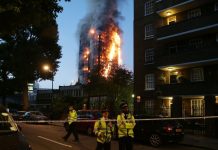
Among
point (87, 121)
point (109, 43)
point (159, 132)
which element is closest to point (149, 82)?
point (87, 121)

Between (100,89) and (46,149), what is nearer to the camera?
(46,149)

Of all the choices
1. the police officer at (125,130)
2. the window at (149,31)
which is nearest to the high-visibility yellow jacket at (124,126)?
the police officer at (125,130)

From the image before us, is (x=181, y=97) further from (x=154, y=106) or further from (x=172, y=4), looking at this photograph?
(x=172, y=4)

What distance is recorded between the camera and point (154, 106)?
127 feet

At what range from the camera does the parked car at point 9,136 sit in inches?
289

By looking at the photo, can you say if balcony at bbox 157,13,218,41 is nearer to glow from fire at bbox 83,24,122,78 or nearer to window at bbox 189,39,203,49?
window at bbox 189,39,203,49

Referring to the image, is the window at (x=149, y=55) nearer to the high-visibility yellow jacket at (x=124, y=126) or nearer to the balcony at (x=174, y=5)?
the balcony at (x=174, y=5)

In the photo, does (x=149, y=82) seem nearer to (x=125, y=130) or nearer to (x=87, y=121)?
(x=87, y=121)

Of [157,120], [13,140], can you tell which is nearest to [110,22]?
[157,120]

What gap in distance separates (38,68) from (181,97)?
79.0 ft

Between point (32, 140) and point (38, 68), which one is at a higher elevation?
point (38, 68)

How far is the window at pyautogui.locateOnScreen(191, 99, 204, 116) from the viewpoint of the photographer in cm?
→ 3367

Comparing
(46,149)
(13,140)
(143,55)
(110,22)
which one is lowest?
(46,149)

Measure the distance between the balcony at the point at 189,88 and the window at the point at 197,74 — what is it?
59.0 inches
